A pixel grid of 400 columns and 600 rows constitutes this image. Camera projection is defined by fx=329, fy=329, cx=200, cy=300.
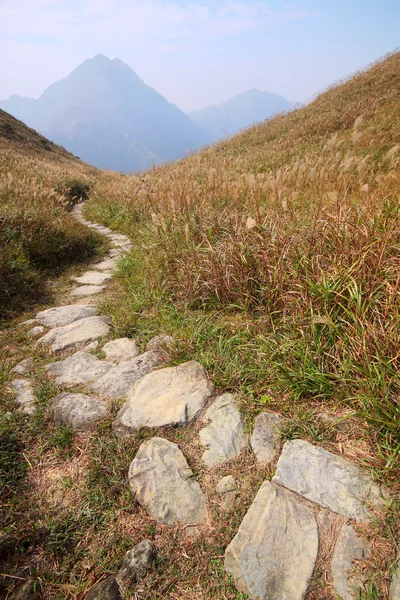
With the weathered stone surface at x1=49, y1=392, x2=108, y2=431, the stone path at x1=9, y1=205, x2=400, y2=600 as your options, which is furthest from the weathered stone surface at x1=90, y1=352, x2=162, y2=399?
the weathered stone surface at x1=49, y1=392, x2=108, y2=431

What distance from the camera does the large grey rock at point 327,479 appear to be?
1.59 meters

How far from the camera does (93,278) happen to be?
5.09 m

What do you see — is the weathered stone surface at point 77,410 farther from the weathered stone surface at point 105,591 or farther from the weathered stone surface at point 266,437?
the weathered stone surface at point 266,437

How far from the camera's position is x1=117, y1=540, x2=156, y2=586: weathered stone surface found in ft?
5.03

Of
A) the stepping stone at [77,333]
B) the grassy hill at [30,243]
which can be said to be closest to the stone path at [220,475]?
the stepping stone at [77,333]

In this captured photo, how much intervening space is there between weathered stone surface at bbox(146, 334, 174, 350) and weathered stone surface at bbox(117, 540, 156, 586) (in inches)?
55.4

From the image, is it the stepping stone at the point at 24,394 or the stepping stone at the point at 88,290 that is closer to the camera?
the stepping stone at the point at 24,394

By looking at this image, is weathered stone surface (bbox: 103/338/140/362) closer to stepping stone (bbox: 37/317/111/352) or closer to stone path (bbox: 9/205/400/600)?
stone path (bbox: 9/205/400/600)

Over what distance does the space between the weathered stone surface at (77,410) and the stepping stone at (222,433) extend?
78 centimetres

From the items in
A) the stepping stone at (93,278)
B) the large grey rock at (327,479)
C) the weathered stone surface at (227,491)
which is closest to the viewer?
the large grey rock at (327,479)

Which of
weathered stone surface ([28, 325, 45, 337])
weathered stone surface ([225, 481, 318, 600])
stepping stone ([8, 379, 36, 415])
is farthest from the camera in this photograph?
weathered stone surface ([28, 325, 45, 337])

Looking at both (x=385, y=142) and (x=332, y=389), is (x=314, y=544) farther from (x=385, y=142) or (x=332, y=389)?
(x=385, y=142)

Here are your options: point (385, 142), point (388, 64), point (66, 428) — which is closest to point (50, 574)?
point (66, 428)

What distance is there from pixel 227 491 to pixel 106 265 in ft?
14.9
